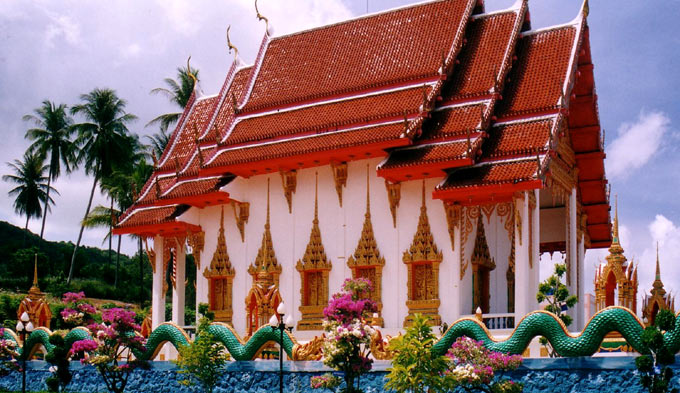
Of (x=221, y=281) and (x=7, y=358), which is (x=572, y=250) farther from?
(x=7, y=358)

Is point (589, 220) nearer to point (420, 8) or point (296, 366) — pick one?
point (420, 8)

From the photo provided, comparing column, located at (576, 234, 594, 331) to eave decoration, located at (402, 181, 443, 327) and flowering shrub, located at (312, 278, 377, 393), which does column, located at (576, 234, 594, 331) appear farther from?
flowering shrub, located at (312, 278, 377, 393)

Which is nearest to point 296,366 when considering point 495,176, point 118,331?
point 118,331

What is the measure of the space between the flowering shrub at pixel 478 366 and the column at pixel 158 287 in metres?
10.6

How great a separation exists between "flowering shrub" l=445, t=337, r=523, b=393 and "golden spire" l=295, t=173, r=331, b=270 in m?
6.38

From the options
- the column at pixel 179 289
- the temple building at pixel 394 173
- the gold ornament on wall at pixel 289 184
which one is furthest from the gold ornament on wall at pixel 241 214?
the column at pixel 179 289

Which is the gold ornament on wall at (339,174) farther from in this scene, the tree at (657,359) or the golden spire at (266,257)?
the tree at (657,359)

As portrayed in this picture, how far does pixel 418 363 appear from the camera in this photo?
50.2 feet

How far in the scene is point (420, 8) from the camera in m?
23.8

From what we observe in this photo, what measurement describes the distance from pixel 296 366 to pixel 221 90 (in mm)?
10675

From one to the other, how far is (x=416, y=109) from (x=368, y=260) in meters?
3.43

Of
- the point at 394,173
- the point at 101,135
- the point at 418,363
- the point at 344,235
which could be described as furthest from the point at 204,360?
the point at 101,135

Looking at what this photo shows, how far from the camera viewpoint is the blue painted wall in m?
15.4

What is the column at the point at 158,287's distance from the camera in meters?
24.5
